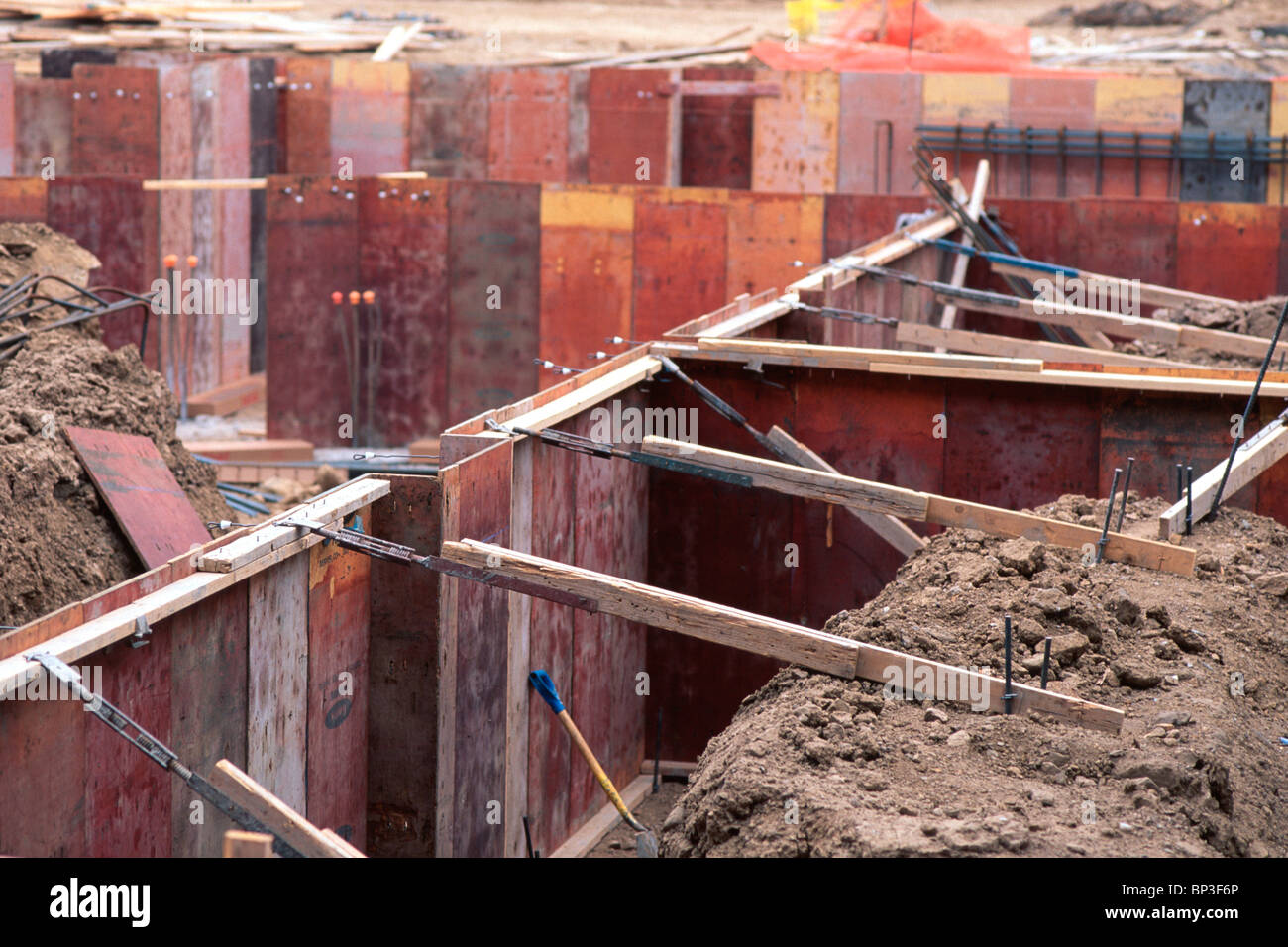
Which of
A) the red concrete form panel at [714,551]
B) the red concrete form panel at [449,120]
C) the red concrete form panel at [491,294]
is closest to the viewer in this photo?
the red concrete form panel at [714,551]

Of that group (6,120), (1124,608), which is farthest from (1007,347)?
(6,120)

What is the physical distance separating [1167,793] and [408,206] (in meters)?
13.3

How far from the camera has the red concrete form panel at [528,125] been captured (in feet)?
73.5

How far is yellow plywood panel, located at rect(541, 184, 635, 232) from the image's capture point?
16.9 meters

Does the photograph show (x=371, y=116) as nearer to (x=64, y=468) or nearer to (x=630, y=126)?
(x=630, y=126)

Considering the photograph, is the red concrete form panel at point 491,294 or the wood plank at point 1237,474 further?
the red concrete form panel at point 491,294

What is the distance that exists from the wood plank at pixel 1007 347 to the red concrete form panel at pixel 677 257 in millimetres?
5043

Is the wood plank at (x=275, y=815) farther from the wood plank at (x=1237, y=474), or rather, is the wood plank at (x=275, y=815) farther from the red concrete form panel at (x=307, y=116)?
the red concrete form panel at (x=307, y=116)

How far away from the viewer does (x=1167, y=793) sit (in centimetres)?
531

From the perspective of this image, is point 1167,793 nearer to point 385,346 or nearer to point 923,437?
point 923,437

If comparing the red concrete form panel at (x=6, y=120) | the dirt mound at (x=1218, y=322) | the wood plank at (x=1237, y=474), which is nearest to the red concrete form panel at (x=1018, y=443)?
the wood plank at (x=1237, y=474)

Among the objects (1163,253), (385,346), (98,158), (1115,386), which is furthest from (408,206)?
(1115,386)

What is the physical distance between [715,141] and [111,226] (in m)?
9.53

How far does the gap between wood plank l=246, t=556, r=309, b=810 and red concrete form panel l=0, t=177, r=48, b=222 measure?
10786 millimetres
